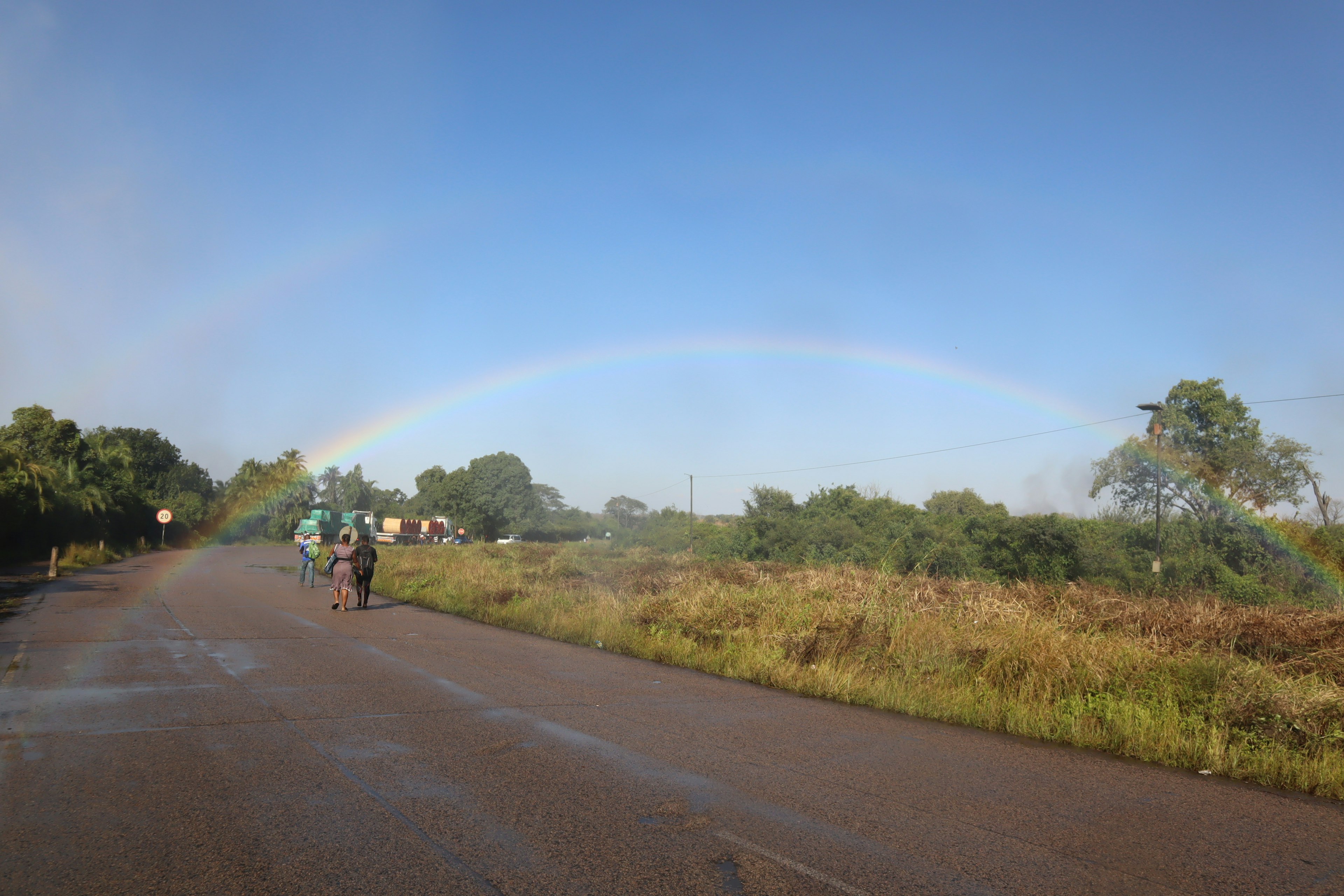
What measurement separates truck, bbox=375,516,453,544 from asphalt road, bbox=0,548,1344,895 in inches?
2811

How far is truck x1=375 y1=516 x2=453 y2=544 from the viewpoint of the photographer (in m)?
79.8

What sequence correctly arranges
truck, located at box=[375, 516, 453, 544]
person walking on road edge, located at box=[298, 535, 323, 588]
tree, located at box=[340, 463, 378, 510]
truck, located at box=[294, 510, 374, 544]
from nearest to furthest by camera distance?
person walking on road edge, located at box=[298, 535, 323, 588]
truck, located at box=[294, 510, 374, 544]
truck, located at box=[375, 516, 453, 544]
tree, located at box=[340, 463, 378, 510]

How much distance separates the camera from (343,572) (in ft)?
61.7

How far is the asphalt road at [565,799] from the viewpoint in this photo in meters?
4.20

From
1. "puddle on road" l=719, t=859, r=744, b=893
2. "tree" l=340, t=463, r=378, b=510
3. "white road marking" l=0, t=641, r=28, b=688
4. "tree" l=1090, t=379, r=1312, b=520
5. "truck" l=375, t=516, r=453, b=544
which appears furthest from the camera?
"tree" l=340, t=463, r=378, b=510

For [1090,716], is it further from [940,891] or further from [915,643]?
[940,891]

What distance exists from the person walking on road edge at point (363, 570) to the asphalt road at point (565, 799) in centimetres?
940

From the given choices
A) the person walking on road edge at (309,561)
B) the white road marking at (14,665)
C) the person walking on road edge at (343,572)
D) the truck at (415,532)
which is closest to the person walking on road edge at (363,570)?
the person walking on road edge at (343,572)

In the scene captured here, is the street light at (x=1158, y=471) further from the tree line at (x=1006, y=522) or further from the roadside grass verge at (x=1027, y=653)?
the roadside grass verge at (x=1027, y=653)

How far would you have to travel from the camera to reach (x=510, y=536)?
100062 mm

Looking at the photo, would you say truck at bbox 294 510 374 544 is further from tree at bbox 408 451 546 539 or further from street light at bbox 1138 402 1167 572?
street light at bbox 1138 402 1167 572

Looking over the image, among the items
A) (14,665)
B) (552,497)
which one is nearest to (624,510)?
(552,497)

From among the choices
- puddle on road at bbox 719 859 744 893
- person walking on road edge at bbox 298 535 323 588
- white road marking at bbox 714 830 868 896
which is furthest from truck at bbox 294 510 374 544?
puddle on road at bbox 719 859 744 893

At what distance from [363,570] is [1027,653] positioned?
15.1 m
